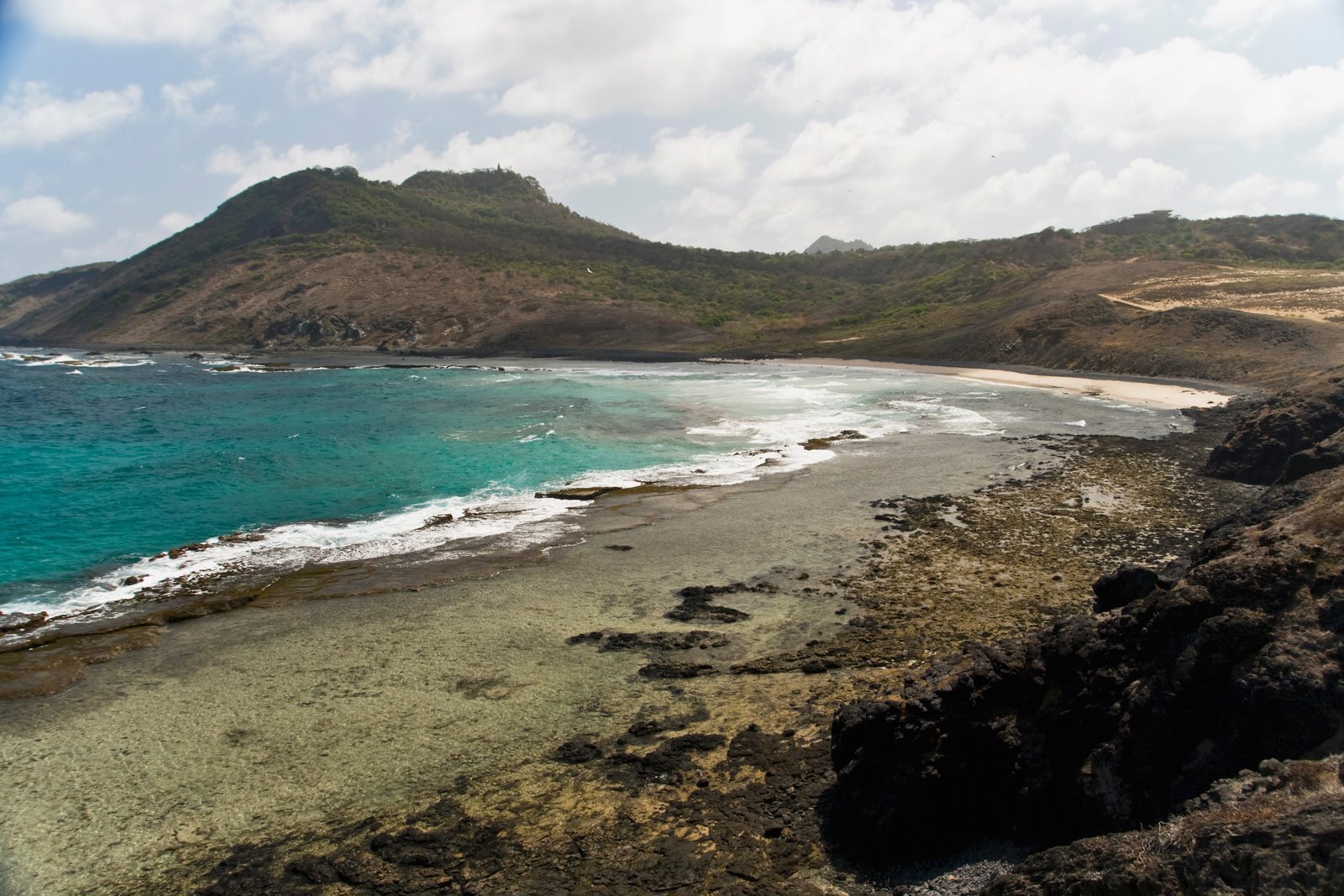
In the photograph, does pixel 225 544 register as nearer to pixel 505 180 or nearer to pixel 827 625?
pixel 827 625

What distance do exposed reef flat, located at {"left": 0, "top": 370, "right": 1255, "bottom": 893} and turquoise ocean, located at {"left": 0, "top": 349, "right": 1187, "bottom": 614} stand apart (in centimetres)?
452

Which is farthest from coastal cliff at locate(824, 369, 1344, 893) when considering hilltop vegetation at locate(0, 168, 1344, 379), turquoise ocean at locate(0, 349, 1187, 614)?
hilltop vegetation at locate(0, 168, 1344, 379)

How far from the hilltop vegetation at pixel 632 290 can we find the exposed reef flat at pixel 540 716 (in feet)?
Result: 131

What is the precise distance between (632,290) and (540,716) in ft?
337

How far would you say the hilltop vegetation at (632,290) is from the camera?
5972cm

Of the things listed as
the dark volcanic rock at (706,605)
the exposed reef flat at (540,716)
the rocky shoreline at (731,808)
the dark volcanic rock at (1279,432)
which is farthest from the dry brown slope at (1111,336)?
the rocky shoreline at (731,808)

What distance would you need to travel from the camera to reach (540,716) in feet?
33.6

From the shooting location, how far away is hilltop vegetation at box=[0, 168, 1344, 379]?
59719 millimetres

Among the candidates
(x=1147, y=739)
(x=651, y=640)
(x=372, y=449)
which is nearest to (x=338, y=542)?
(x=651, y=640)

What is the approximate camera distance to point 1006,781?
748 cm

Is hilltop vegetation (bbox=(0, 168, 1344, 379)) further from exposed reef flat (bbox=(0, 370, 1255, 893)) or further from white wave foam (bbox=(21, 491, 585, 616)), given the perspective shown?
white wave foam (bbox=(21, 491, 585, 616))

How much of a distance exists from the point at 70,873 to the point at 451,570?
9092 mm

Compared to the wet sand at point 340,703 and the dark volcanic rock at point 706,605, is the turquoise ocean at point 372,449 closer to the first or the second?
the wet sand at point 340,703

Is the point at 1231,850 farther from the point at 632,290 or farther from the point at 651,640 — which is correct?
the point at 632,290
